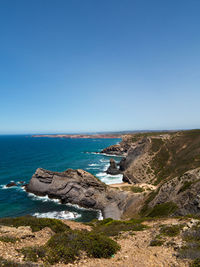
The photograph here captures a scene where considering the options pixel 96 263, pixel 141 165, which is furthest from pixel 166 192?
pixel 141 165

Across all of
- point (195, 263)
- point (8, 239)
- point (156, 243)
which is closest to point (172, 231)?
point (156, 243)

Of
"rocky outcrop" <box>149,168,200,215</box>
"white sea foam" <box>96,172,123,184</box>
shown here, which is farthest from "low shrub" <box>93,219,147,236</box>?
"white sea foam" <box>96,172,123,184</box>

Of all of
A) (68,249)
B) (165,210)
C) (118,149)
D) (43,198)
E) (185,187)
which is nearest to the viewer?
(68,249)

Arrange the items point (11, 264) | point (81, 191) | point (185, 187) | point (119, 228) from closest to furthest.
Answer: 1. point (11, 264)
2. point (119, 228)
3. point (185, 187)
4. point (81, 191)

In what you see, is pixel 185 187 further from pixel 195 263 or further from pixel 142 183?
pixel 142 183

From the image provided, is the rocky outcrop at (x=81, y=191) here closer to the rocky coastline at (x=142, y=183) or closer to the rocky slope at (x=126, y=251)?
the rocky coastline at (x=142, y=183)

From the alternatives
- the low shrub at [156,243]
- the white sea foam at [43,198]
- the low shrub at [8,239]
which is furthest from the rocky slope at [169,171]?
the white sea foam at [43,198]
